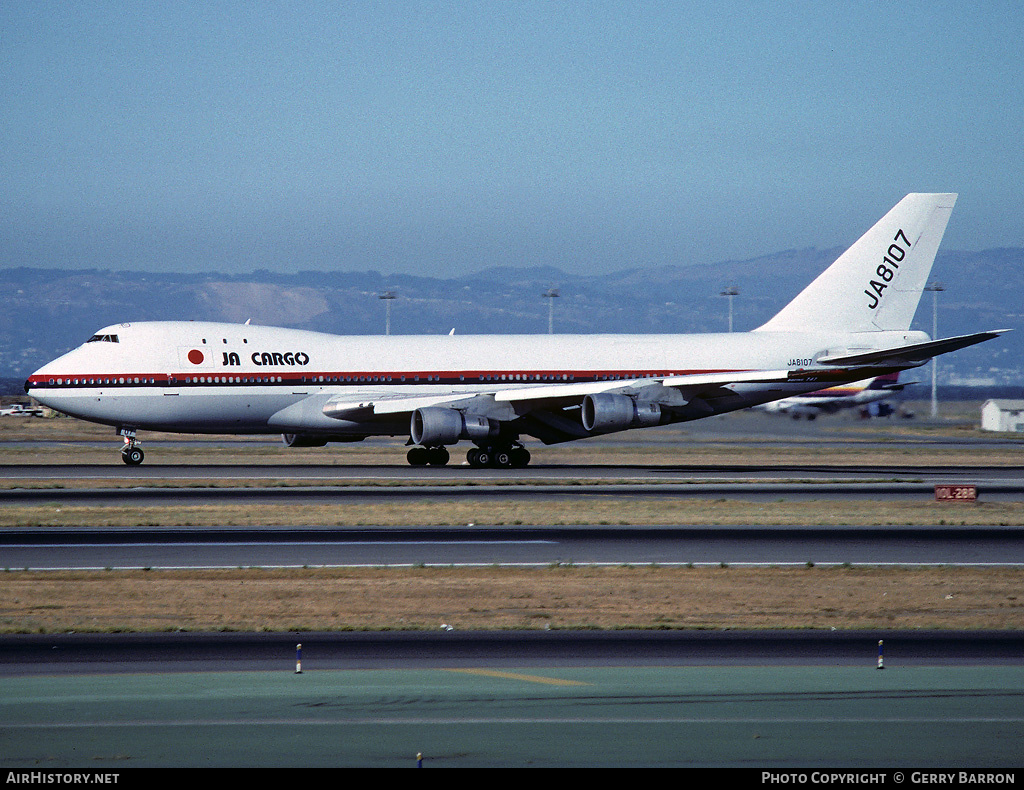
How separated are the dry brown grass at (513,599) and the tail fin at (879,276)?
98.0ft

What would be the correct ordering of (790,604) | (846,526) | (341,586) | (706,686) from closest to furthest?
(706,686)
(790,604)
(341,586)
(846,526)

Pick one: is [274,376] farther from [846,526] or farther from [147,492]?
[846,526]

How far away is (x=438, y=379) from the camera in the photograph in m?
46.3

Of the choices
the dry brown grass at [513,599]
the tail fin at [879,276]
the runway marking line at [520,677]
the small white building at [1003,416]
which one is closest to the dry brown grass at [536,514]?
the dry brown grass at [513,599]

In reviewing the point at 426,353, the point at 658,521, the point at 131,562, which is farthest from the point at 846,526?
the point at 426,353

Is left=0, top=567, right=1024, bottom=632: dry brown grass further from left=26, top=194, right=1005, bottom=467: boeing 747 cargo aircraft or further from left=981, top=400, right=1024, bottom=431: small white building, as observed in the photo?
left=981, top=400, right=1024, bottom=431: small white building

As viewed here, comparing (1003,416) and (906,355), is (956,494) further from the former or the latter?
(1003,416)

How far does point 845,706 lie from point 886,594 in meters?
7.74

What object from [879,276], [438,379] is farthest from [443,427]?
[879,276]

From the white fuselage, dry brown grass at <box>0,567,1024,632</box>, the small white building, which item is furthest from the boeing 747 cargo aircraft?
the small white building

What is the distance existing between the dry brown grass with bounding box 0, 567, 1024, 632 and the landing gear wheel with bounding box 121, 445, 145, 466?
27.0 m

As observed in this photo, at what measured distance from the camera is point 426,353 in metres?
46.7

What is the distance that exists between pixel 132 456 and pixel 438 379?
12.0m

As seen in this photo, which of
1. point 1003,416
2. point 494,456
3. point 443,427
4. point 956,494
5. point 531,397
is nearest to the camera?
point 956,494
